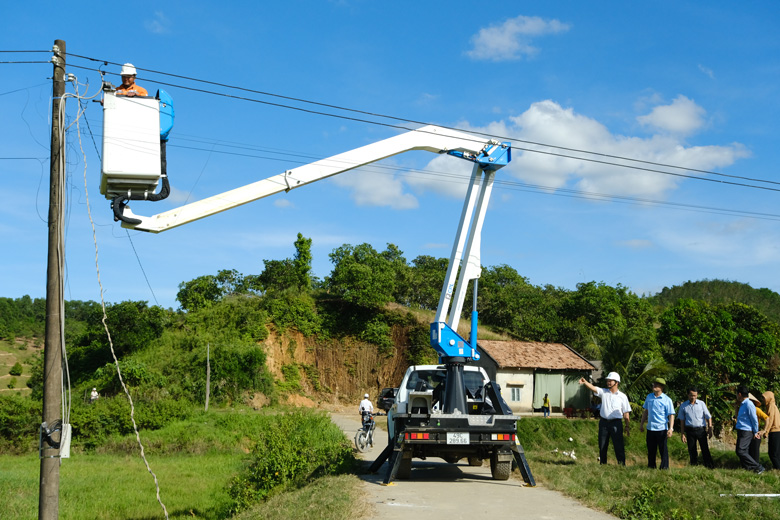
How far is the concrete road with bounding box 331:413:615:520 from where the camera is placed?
8.27 m

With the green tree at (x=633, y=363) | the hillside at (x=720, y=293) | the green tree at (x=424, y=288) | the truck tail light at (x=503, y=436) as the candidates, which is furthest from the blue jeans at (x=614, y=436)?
the hillside at (x=720, y=293)

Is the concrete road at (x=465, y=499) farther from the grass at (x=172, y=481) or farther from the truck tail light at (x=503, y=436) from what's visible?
the truck tail light at (x=503, y=436)

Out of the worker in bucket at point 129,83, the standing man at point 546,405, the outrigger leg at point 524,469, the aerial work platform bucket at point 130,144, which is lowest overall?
the standing man at point 546,405

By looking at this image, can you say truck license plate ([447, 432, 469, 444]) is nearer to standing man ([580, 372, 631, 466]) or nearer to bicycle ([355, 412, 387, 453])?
standing man ([580, 372, 631, 466])

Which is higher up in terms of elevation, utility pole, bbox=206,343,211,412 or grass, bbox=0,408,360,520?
utility pole, bbox=206,343,211,412

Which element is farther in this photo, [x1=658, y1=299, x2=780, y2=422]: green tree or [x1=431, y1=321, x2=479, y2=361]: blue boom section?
[x1=658, y1=299, x2=780, y2=422]: green tree

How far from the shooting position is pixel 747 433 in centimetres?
1148

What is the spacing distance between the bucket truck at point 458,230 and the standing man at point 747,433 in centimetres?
395

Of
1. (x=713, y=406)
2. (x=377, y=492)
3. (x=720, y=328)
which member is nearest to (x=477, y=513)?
(x=377, y=492)

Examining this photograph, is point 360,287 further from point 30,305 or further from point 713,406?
point 30,305

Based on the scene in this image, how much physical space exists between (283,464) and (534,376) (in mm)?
27245

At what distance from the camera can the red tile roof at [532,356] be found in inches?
1471

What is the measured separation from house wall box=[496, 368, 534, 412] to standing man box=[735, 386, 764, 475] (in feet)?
84.8

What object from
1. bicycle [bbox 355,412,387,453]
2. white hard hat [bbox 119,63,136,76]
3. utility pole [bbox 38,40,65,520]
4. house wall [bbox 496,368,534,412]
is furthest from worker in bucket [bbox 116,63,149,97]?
house wall [bbox 496,368,534,412]
